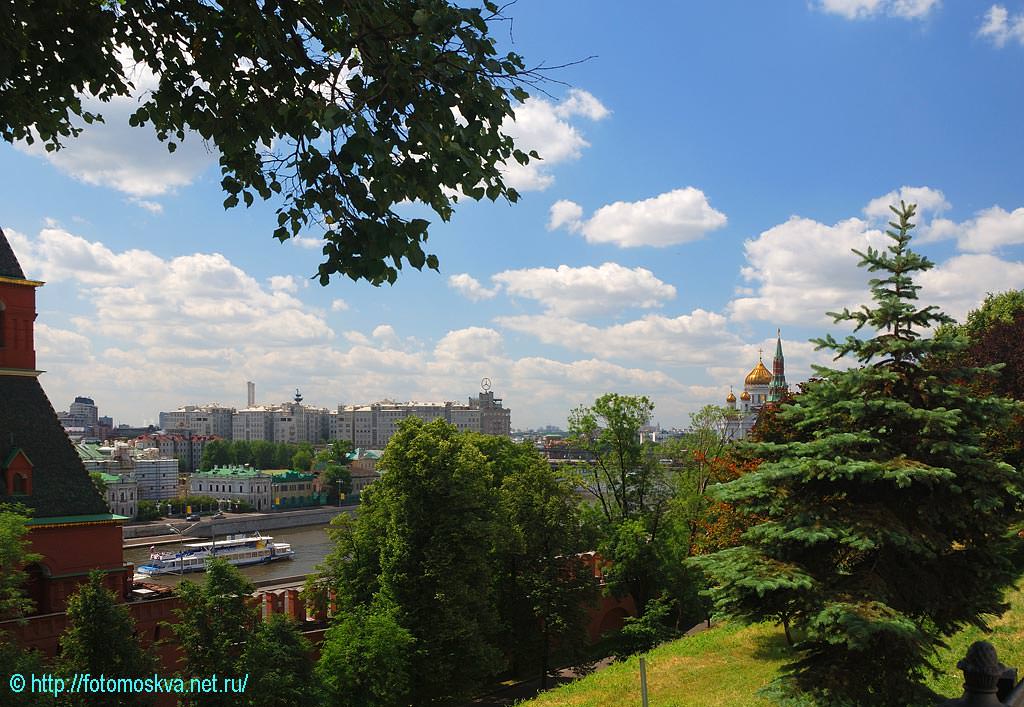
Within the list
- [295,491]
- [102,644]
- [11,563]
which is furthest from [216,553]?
[102,644]

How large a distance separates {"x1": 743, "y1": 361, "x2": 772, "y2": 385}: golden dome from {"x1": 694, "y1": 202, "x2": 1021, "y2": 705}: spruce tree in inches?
3802

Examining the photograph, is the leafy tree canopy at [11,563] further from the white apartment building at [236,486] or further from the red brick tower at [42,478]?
the white apartment building at [236,486]

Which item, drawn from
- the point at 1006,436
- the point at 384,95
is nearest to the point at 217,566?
the point at 384,95

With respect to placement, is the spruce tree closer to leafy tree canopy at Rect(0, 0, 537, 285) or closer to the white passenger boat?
leafy tree canopy at Rect(0, 0, 537, 285)

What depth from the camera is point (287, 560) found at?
65875 millimetres

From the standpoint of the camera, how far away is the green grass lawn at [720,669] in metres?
13.2

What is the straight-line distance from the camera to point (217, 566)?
48.1 ft

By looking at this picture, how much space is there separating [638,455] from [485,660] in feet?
37.0

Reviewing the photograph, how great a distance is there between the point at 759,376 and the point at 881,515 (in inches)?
3876

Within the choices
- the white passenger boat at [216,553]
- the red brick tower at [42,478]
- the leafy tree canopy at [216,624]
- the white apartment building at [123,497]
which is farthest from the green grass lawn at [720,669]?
the white apartment building at [123,497]

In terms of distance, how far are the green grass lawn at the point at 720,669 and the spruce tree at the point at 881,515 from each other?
4.17 metres

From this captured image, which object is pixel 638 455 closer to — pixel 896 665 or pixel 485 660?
pixel 485 660

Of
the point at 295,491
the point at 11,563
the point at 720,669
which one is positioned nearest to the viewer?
the point at 11,563

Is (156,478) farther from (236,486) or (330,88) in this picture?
(330,88)
